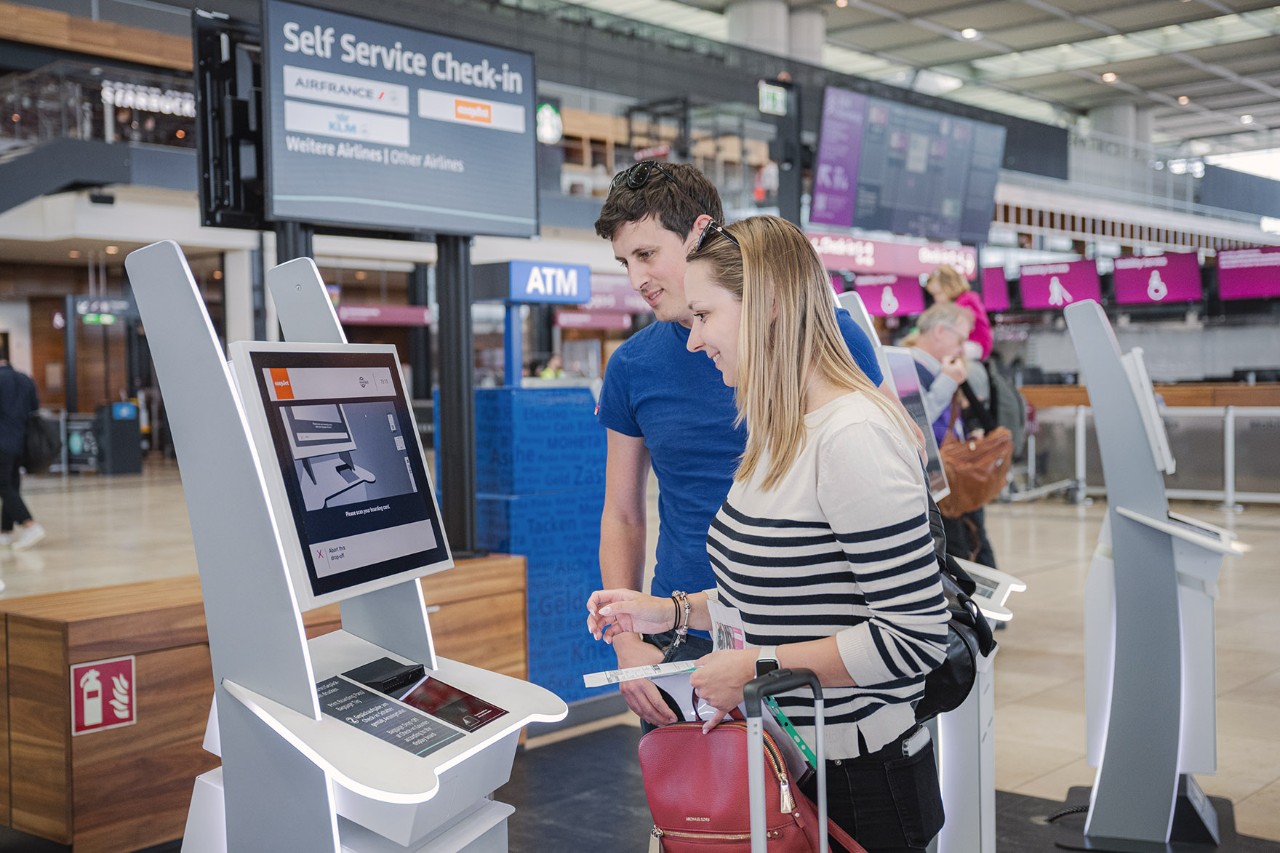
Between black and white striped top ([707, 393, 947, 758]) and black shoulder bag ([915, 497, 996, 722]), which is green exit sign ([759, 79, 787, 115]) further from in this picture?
black and white striped top ([707, 393, 947, 758])

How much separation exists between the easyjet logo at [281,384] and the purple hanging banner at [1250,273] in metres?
12.1

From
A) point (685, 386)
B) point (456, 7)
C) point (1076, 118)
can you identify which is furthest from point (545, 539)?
point (1076, 118)

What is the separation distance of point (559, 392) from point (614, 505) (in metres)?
2.36

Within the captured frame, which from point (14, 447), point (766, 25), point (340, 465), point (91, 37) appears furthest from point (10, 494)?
point (766, 25)

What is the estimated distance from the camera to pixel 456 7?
579 inches

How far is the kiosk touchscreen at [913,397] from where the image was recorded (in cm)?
290

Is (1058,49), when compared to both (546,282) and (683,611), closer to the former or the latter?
(546,282)

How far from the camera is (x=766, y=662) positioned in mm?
1400

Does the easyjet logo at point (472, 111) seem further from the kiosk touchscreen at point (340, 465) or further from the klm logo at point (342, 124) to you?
the kiosk touchscreen at point (340, 465)

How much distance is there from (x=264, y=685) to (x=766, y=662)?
68cm

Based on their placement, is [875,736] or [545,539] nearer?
[875,736]

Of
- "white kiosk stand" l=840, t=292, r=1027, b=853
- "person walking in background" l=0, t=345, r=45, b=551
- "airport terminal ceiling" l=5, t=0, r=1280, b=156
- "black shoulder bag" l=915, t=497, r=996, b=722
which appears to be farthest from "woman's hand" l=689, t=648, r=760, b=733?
"airport terminal ceiling" l=5, t=0, r=1280, b=156

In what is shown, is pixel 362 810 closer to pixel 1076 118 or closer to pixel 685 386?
pixel 685 386

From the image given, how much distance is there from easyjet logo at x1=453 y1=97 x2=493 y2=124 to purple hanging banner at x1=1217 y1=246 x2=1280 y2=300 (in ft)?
33.2
